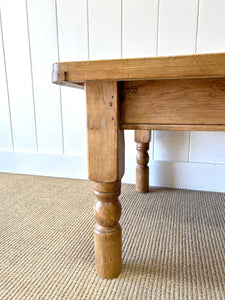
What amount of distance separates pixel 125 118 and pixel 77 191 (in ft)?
2.55

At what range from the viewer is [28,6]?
4.19 feet

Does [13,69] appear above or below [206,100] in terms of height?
above

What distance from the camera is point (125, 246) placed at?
753 millimetres

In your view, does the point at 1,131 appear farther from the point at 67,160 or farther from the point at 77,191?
the point at 77,191

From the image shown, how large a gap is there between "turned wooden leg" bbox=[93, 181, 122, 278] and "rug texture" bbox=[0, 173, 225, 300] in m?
0.04

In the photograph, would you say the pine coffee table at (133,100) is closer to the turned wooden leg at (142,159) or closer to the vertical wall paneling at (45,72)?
the turned wooden leg at (142,159)

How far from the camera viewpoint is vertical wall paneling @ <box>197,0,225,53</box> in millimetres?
1051

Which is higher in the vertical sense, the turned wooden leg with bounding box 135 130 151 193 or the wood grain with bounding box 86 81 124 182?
the wood grain with bounding box 86 81 124 182

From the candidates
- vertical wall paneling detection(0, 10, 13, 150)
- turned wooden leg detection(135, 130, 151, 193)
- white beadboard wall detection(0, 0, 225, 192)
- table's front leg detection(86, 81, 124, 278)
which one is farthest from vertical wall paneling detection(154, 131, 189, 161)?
vertical wall paneling detection(0, 10, 13, 150)

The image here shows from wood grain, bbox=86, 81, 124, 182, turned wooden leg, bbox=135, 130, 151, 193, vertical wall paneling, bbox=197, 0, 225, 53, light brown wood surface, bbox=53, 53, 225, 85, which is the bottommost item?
turned wooden leg, bbox=135, 130, 151, 193

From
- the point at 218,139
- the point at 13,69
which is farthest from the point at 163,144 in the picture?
the point at 13,69

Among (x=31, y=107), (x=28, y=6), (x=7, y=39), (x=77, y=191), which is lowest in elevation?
(x=77, y=191)

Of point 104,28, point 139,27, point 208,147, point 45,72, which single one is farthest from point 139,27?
point 208,147

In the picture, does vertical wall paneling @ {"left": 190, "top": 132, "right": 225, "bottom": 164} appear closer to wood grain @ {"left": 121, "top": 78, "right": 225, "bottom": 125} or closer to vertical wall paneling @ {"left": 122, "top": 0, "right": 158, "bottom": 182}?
vertical wall paneling @ {"left": 122, "top": 0, "right": 158, "bottom": 182}
